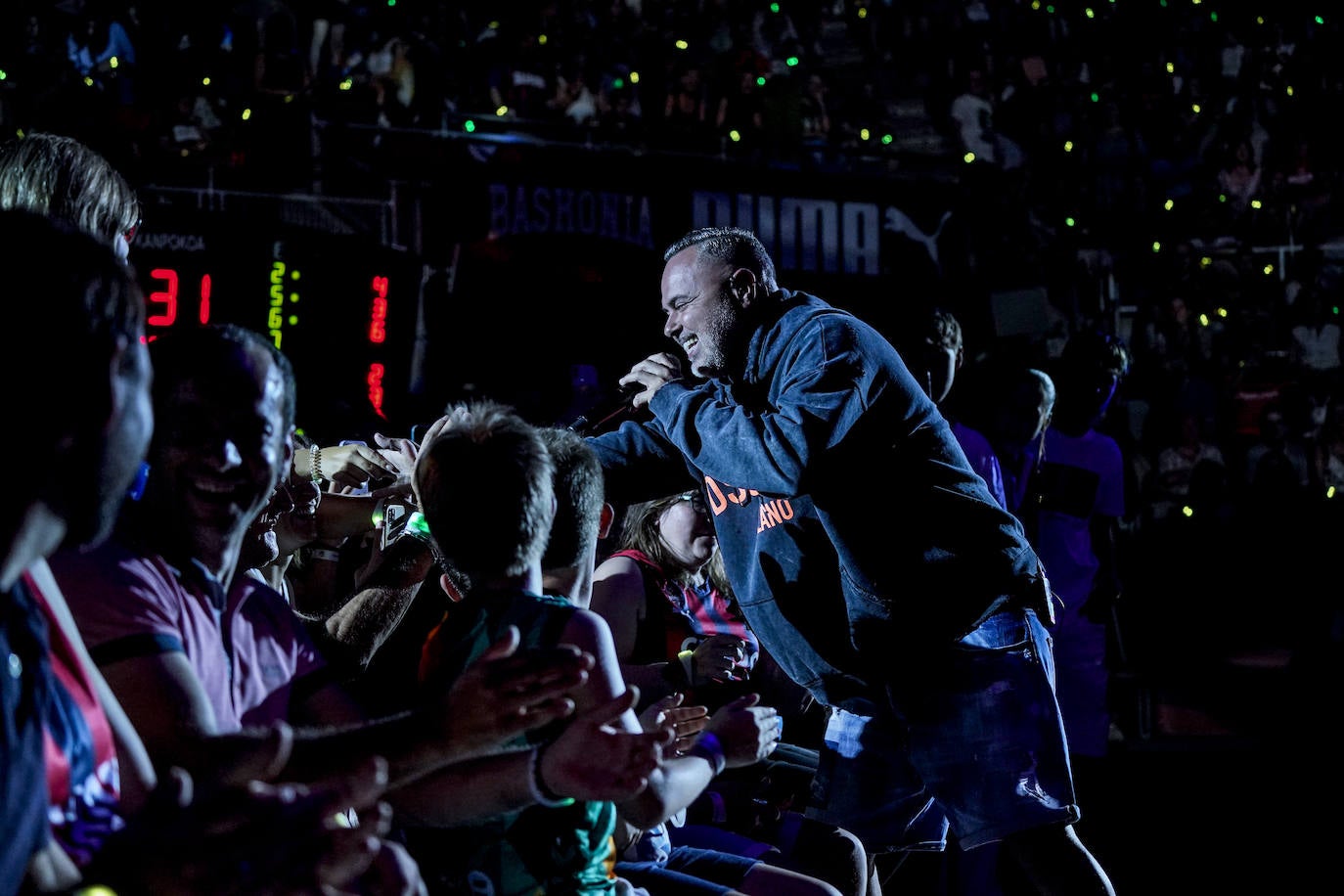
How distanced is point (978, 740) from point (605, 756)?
1.46m

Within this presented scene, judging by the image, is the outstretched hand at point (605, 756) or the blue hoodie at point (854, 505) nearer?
the outstretched hand at point (605, 756)

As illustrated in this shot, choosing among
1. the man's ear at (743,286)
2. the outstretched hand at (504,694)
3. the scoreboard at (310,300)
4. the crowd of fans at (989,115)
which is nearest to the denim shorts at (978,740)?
the man's ear at (743,286)

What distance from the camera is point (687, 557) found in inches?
162

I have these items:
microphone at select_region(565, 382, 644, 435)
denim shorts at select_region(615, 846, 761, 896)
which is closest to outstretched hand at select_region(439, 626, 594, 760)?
denim shorts at select_region(615, 846, 761, 896)

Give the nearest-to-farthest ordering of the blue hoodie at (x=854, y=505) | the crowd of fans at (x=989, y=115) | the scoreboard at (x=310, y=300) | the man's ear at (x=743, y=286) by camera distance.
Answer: the blue hoodie at (x=854, y=505) → the man's ear at (x=743, y=286) → the scoreboard at (x=310, y=300) → the crowd of fans at (x=989, y=115)

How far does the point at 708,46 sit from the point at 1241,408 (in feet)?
20.7

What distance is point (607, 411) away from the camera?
402cm

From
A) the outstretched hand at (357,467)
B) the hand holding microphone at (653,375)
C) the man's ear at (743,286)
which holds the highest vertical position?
the man's ear at (743,286)

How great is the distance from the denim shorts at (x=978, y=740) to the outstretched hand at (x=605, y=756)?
1.37 metres

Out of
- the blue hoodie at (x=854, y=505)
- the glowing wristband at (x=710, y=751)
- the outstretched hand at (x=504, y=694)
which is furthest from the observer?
the blue hoodie at (x=854, y=505)

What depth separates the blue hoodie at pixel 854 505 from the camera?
10.0 feet

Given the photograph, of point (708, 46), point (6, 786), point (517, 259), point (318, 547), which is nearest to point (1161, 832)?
point (318, 547)

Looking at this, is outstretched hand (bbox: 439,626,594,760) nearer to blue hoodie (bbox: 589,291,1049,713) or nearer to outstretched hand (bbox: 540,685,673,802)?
outstretched hand (bbox: 540,685,673,802)

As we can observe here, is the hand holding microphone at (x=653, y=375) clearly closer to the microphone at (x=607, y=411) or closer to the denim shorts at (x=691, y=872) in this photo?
the microphone at (x=607, y=411)
